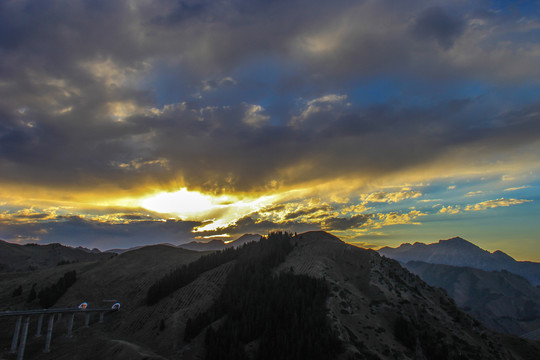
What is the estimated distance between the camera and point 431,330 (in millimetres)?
79125

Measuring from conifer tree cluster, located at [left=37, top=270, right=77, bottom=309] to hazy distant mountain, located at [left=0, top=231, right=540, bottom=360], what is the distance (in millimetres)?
2196

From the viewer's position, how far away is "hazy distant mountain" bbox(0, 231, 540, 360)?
66312 mm

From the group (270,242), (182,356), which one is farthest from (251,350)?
Result: (270,242)

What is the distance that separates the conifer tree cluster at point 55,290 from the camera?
3989 inches

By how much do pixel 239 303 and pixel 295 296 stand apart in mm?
14737

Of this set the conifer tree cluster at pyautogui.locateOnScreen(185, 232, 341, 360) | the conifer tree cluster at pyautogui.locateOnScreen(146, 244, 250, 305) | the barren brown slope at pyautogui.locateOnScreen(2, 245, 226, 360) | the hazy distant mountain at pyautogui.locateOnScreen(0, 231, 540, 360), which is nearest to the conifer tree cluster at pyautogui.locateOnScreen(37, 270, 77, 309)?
the barren brown slope at pyautogui.locateOnScreen(2, 245, 226, 360)

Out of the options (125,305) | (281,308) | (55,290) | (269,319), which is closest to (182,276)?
(125,305)

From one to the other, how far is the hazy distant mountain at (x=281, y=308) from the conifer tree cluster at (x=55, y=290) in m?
2.20

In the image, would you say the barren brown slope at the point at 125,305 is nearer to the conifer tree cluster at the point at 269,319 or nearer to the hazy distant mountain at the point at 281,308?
the hazy distant mountain at the point at 281,308

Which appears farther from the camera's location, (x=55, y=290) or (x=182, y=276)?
(x=182, y=276)

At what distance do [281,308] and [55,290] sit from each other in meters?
84.7

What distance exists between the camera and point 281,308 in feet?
246

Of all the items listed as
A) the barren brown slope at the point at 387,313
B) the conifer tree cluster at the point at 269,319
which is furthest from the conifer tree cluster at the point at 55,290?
the barren brown slope at the point at 387,313

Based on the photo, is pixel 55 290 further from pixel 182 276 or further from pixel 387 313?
pixel 387 313
